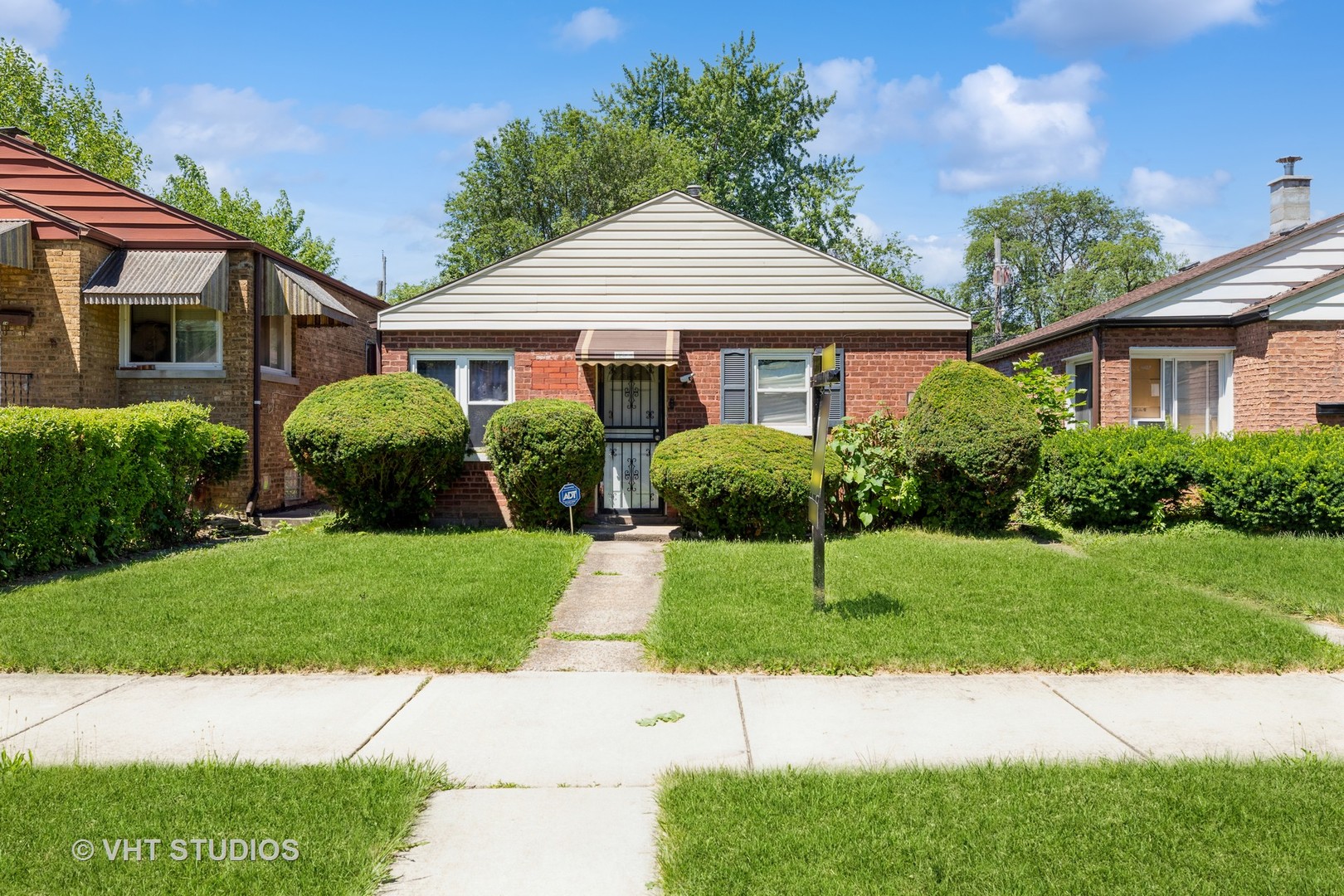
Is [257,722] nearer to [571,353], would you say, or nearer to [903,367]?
[571,353]

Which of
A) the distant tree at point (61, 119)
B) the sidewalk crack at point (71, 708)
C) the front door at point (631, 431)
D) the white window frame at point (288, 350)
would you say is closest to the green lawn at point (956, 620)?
the sidewalk crack at point (71, 708)

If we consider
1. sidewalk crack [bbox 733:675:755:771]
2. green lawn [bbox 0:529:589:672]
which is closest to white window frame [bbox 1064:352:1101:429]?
green lawn [bbox 0:529:589:672]

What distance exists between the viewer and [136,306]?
1402 cm

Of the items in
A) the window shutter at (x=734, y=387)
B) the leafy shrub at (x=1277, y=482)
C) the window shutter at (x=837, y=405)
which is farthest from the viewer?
the window shutter at (x=734, y=387)

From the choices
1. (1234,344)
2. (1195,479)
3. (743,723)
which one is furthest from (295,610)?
(1234,344)

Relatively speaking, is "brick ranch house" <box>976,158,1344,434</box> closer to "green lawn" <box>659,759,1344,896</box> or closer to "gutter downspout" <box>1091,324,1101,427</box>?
"gutter downspout" <box>1091,324,1101,427</box>

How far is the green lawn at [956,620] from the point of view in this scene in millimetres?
6043

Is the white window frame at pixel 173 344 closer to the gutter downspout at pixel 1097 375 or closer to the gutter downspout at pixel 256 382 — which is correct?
the gutter downspout at pixel 256 382

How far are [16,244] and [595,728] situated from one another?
12427mm

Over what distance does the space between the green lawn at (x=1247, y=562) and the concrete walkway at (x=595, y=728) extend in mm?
2352

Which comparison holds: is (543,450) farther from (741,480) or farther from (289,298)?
(289,298)

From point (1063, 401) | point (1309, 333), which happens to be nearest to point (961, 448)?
point (1063, 401)

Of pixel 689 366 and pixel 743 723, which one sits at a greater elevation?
pixel 689 366

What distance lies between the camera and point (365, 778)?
4.05 m
